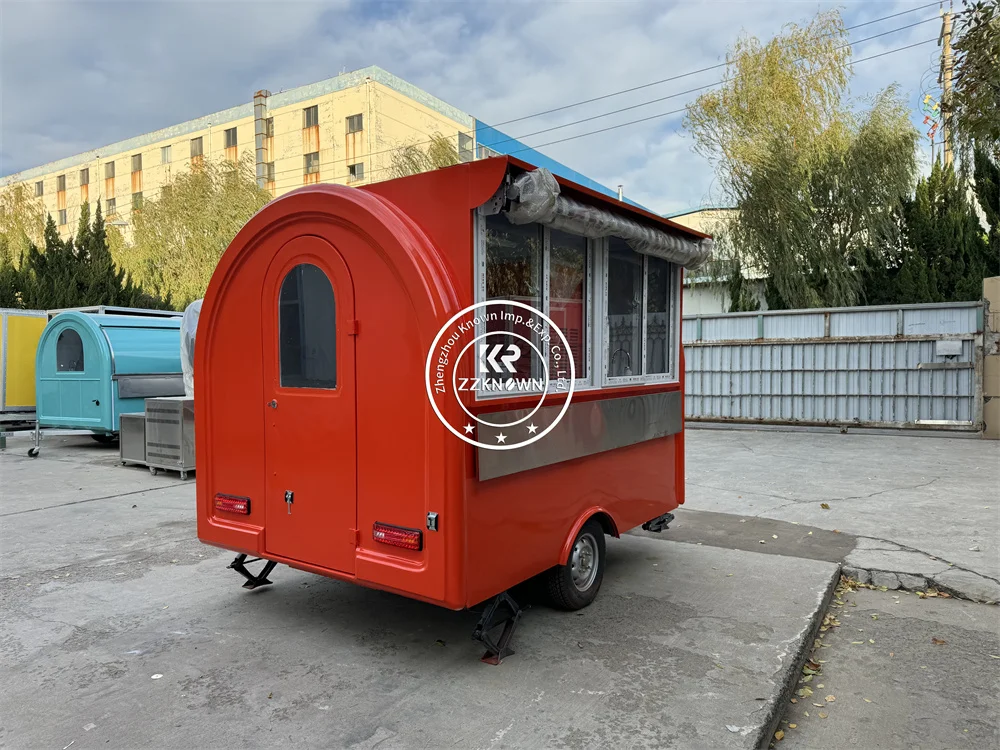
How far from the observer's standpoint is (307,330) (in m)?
3.85

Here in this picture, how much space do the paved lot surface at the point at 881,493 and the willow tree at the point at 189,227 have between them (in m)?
19.2

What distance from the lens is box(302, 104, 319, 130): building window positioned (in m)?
35.7

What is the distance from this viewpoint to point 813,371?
1317 centimetres

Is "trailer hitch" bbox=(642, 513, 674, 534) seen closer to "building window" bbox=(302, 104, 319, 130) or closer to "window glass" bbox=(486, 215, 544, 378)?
"window glass" bbox=(486, 215, 544, 378)

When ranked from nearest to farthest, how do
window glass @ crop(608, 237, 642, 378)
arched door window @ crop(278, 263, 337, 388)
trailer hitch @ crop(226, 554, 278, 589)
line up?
arched door window @ crop(278, 263, 337, 388) < window glass @ crop(608, 237, 642, 378) < trailer hitch @ crop(226, 554, 278, 589)

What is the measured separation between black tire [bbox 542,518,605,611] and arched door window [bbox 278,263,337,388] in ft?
5.75

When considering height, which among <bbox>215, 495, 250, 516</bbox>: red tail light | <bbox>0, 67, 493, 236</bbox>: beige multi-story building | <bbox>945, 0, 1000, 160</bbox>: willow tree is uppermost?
<bbox>0, 67, 493, 236</bbox>: beige multi-story building

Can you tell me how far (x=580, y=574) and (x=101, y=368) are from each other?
32.1 ft

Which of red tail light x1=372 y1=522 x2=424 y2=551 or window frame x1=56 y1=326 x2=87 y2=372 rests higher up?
window frame x1=56 y1=326 x2=87 y2=372

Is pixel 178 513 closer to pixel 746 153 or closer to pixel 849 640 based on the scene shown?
pixel 849 640

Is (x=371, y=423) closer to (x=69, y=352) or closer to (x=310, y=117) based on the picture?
(x=69, y=352)

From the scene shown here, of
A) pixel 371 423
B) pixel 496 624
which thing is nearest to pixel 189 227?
pixel 371 423

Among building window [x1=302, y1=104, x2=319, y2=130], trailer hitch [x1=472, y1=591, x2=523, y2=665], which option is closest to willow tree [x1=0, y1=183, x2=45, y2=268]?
building window [x1=302, y1=104, x2=319, y2=130]

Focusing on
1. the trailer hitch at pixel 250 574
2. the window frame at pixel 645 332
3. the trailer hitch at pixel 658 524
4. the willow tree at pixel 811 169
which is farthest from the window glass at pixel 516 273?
the willow tree at pixel 811 169
